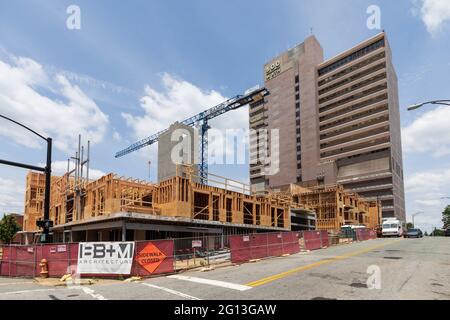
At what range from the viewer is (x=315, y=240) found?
104 feet

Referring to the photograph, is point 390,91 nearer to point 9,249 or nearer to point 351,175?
point 351,175

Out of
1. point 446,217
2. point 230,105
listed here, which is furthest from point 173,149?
point 446,217

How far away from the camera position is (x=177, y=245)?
19.8 metres

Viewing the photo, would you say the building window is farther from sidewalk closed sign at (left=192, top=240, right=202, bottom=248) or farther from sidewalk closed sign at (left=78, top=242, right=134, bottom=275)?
sidewalk closed sign at (left=78, top=242, right=134, bottom=275)

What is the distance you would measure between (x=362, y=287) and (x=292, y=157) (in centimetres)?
11914

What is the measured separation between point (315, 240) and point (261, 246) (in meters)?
9.85

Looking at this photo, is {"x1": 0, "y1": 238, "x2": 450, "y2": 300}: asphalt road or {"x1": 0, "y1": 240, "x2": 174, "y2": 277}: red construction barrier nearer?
{"x1": 0, "y1": 238, "x2": 450, "y2": 300}: asphalt road

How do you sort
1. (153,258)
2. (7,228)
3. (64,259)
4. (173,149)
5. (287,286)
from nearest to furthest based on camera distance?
1. (287,286)
2. (153,258)
3. (64,259)
4. (7,228)
5. (173,149)

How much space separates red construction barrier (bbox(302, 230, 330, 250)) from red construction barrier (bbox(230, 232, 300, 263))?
5.95 feet

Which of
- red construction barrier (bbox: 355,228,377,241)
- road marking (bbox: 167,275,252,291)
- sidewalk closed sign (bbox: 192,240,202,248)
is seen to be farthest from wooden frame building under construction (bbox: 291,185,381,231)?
road marking (bbox: 167,275,252,291)

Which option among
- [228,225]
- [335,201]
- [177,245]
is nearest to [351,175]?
[335,201]

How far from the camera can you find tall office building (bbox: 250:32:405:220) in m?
105

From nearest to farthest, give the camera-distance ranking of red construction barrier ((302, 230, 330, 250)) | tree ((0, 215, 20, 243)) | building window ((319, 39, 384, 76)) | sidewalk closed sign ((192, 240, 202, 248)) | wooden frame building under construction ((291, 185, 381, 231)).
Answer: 1. sidewalk closed sign ((192, 240, 202, 248))
2. red construction barrier ((302, 230, 330, 250))
3. wooden frame building under construction ((291, 185, 381, 231))
4. tree ((0, 215, 20, 243))
5. building window ((319, 39, 384, 76))

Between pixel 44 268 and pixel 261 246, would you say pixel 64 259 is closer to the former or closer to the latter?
pixel 44 268
